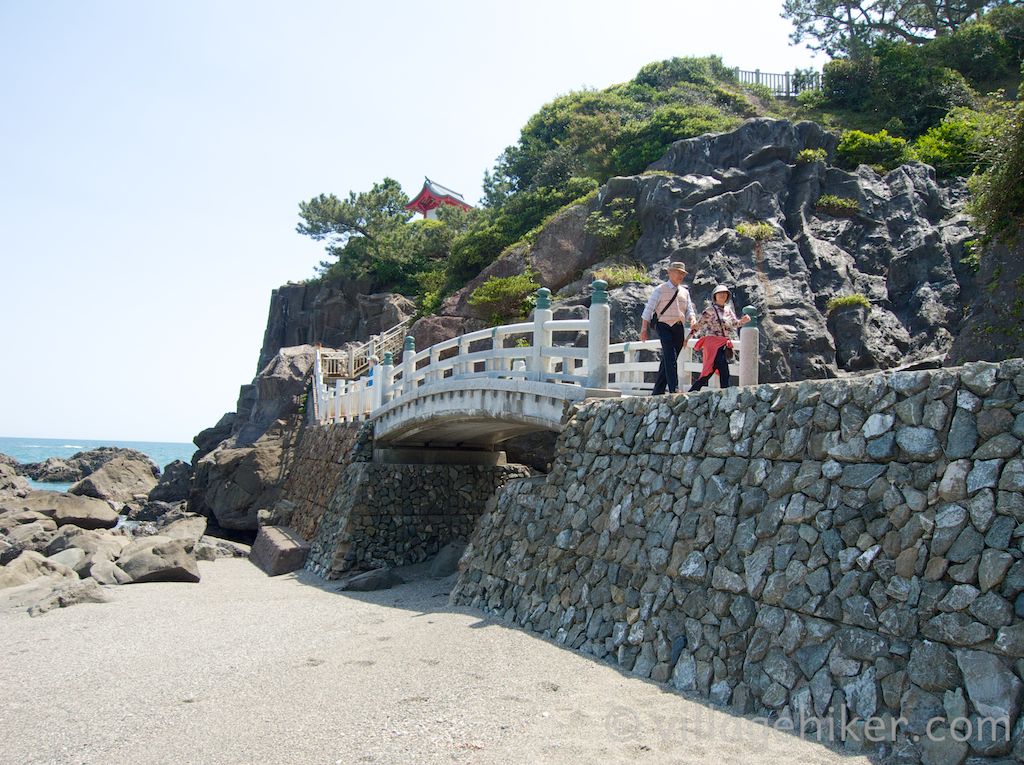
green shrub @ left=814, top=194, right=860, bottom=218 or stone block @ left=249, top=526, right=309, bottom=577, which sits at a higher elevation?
green shrub @ left=814, top=194, right=860, bottom=218

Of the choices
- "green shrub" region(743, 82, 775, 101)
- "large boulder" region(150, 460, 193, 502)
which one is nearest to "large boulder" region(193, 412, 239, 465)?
"large boulder" region(150, 460, 193, 502)

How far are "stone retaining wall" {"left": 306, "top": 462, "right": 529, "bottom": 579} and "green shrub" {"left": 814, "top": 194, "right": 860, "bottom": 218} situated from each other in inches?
445

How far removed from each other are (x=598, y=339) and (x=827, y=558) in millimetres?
4780

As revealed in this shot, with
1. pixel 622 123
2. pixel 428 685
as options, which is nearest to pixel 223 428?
pixel 622 123

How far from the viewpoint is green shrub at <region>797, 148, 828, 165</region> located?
20.8m

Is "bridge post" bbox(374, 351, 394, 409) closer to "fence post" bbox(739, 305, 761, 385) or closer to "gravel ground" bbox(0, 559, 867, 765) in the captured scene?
"gravel ground" bbox(0, 559, 867, 765)

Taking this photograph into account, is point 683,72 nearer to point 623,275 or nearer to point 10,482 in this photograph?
point 623,275

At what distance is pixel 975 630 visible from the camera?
4.90 m

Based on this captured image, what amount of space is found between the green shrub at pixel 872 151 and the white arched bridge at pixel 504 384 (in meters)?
9.18

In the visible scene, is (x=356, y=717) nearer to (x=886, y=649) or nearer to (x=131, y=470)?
(x=886, y=649)

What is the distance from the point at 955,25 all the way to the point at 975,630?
34.4 meters

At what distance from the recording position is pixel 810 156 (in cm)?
2075

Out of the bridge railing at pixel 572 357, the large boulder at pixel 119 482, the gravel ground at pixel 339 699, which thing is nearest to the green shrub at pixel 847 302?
the bridge railing at pixel 572 357

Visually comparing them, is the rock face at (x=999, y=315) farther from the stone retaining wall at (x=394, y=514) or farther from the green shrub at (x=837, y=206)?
the stone retaining wall at (x=394, y=514)
